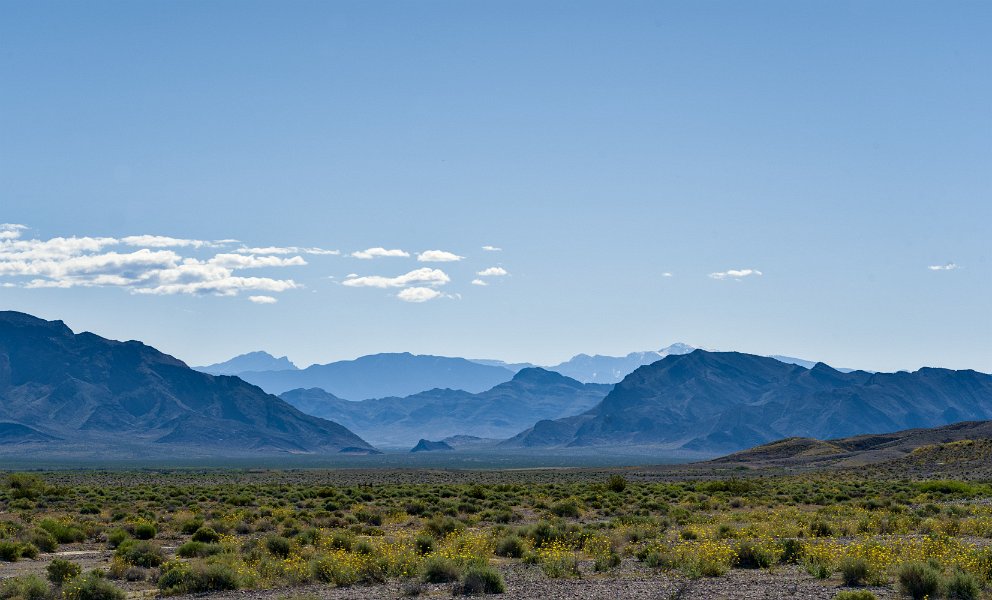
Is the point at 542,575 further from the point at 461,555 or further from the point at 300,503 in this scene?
the point at 300,503

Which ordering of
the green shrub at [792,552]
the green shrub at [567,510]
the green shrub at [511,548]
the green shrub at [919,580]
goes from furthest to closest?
1. the green shrub at [567,510]
2. the green shrub at [511,548]
3. the green shrub at [792,552]
4. the green shrub at [919,580]

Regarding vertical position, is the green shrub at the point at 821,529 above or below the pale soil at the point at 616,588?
above

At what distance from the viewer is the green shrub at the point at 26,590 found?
19578 millimetres

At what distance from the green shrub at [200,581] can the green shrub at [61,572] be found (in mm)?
2052

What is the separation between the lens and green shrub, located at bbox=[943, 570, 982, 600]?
18.0m

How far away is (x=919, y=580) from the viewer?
61.0 ft

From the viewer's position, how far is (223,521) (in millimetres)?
34500

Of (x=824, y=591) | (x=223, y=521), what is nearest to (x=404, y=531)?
(x=223, y=521)

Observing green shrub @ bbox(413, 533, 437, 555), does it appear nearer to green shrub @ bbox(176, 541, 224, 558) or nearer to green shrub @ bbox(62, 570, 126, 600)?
green shrub @ bbox(176, 541, 224, 558)

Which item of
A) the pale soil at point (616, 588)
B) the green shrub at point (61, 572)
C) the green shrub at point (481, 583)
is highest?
the green shrub at point (61, 572)

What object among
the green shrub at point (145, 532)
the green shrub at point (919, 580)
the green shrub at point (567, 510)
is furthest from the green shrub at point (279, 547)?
the green shrub at point (567, 510)

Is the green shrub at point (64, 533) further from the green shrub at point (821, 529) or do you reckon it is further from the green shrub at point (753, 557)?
the green shrub at point (821, 529)

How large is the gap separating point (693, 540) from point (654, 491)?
28.6m

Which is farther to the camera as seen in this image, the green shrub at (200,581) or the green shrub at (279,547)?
the green shrub at (279,547)
